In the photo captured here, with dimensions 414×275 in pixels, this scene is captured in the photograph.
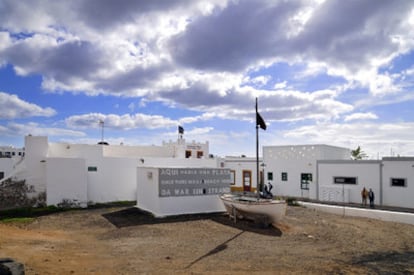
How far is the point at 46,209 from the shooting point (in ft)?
60.3

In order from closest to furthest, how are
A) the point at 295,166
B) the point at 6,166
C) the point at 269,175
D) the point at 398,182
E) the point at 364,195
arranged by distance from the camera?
1. the point at 6,166
2. the point at 398,182
3. the point at 364,195
4. the point at 295,166
5. the point at 269,175

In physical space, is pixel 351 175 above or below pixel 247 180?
above

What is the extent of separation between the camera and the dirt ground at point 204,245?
890cm

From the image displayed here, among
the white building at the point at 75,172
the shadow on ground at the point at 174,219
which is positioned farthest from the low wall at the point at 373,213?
the white building at the point at 75,172

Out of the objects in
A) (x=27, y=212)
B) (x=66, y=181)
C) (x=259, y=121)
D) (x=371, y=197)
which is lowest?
(x=27, y=212)

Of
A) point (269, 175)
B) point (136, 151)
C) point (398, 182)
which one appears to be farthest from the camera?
point (136, 151)

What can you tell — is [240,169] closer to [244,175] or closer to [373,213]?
[244,175]

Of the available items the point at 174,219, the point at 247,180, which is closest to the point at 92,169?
the point at 174,219

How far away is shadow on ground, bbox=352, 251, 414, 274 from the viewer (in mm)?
8922

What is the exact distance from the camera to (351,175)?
2358 cm

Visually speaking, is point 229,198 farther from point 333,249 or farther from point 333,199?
point 333,199

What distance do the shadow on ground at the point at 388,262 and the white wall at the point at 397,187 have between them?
37.5ft

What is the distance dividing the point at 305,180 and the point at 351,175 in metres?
3.63

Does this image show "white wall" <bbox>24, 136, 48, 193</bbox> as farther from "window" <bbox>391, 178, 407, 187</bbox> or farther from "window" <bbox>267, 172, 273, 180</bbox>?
"window" <bbox>391, 178, 407, 187</bbox>
